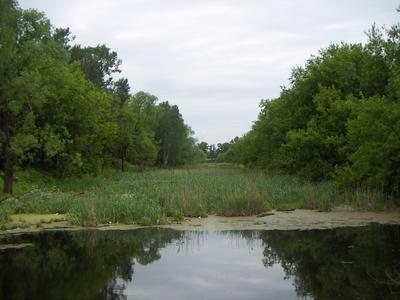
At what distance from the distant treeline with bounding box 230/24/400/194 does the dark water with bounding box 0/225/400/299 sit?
13.4 ft

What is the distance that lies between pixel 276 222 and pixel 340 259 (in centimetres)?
526

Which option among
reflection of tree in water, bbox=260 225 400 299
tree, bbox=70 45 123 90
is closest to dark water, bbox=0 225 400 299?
reflection of tree in water, bbox=260 225 400 299

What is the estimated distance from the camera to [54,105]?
34500mm

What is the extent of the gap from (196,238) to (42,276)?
205 inches

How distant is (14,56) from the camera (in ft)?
77.8

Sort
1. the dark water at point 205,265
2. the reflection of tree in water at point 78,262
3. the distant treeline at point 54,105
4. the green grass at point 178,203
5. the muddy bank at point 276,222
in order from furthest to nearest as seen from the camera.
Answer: the distant treeline at point 54,105 < the green grass at point 178,203 < the muddy bank at point 276,222 < the reflection of tree in water at point 78,262 < the dark water at point 205,265

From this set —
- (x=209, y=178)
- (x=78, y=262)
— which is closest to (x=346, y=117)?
(x=209, y=178)

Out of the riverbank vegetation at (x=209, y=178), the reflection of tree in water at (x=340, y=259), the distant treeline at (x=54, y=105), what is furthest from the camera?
the distant treeline at (x=54, y=105)

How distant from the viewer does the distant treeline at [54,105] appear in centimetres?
2327

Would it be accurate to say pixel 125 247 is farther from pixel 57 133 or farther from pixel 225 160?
pixel 225 160

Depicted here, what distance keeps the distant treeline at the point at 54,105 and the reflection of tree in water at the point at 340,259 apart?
1505cm

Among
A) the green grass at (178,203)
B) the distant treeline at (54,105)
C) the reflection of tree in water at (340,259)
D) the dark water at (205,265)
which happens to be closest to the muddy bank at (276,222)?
the green grass at (178,203)

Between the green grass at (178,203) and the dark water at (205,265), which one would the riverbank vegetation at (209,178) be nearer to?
the green grass at (178,203)

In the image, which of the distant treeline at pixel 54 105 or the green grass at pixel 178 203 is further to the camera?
the distant treeline at pixel 54 105
